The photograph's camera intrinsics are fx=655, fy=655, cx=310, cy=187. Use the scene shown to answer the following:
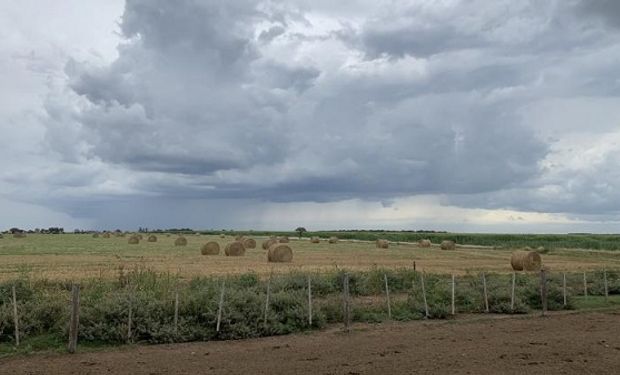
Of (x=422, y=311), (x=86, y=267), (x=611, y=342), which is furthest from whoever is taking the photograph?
(x=86, y=267)

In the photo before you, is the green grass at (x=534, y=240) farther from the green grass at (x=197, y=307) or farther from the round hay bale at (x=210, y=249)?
the green grass at (x=197, y=307)

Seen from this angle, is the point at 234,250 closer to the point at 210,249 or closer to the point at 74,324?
the point at 210,249

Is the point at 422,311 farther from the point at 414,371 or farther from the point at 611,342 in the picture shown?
the point at 414,371

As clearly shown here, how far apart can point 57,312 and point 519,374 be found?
11761 millimetres

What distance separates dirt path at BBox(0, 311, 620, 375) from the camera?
44.4ft

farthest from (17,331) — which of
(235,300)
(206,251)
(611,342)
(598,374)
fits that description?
(206,251)

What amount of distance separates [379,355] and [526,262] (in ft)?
94.6

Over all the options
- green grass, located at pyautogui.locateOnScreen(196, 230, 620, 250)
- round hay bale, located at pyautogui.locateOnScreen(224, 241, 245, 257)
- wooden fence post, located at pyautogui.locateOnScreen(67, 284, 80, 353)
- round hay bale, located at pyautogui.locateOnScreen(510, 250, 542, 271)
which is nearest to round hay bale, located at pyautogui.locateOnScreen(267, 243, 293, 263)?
round hay bale, located at pyautogui.locateOnScreen(224, 241, 245, 257)

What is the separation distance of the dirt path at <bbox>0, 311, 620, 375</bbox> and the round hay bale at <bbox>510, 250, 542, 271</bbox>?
865 inches

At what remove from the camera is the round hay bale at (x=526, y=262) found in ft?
135

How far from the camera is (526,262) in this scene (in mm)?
41281

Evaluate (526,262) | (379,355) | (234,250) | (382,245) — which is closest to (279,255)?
(234,250)

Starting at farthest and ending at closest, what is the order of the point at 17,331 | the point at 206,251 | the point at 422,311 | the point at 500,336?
the point at 206,251, the point at 422,311, the point at 500,336, the point at 17,331

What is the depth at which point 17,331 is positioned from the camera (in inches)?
627
